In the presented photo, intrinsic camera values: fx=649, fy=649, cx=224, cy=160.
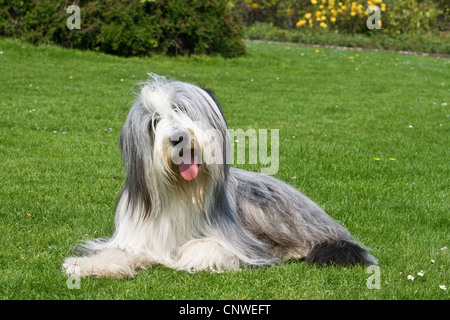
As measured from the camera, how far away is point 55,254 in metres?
4.41

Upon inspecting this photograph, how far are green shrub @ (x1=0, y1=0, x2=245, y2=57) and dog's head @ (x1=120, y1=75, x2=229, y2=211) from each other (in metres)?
11.1

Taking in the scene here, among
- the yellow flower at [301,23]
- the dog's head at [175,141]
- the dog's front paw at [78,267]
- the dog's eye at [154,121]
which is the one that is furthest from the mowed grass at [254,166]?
the yellow flower at [301,23]

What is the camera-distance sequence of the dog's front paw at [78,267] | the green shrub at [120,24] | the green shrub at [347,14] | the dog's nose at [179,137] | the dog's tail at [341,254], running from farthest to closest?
the green shrub at [347,14]
the green shrub at [120,24]
the dog's tail at [341,254]
the dog's front paw at [78,267]
the dog's nose at [179,137]

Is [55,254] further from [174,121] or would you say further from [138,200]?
[174,121]

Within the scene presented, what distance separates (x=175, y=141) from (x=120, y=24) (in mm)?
11518

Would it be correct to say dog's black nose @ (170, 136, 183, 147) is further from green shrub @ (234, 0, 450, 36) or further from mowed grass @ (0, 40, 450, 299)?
green shrub @ (234, 0, 450, 36)

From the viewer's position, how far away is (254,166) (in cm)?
727

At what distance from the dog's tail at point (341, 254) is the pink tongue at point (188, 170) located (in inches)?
45.3

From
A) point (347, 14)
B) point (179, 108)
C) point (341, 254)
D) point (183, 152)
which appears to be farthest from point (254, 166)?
point (347, 14)

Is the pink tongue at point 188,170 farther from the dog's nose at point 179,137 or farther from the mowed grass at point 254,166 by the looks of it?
the mowed grass at point 254,166

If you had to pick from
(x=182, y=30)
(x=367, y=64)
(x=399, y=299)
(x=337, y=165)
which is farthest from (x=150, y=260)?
(x=367, y=64)

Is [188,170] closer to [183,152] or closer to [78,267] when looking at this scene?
[183,152]

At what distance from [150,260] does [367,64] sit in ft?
47.9

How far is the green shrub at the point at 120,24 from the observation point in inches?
569
